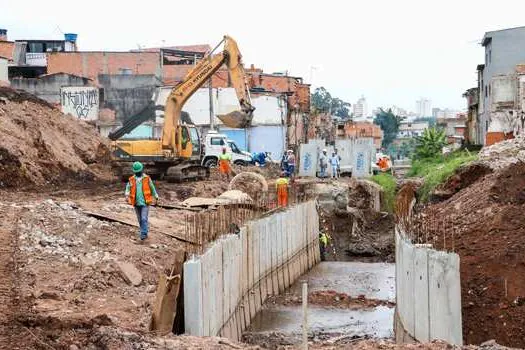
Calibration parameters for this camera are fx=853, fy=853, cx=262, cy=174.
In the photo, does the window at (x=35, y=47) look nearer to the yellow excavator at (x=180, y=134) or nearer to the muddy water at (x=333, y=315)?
the yellow excavator at (x=180, y=134)

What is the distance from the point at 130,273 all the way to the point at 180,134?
52.6 feet

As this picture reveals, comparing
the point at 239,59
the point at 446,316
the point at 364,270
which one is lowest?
the point at 364,270

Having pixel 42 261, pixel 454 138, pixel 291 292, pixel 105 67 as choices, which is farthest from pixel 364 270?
pixel 454 138

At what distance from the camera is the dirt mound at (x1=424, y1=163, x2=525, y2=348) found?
37.2 feet

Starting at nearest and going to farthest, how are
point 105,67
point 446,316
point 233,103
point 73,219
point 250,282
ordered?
point 446,316 < point 73,219 < point 250,282 < point 233,103 < point 105,67

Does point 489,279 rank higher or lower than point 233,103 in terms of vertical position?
lower

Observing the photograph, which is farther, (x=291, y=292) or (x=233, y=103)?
(x=233, y=103)

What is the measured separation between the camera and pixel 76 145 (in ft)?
99.9

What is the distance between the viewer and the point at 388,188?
38875mm

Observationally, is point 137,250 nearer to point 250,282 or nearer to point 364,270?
point 250,282

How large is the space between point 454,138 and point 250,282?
57.0 m

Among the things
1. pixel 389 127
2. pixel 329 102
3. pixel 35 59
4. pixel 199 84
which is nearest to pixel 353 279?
pixel 199 84

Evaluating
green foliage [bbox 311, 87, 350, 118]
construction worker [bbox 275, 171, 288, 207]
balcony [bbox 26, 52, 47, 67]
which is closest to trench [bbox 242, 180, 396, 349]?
construction worker [bbox 275, 171, 288, 207]

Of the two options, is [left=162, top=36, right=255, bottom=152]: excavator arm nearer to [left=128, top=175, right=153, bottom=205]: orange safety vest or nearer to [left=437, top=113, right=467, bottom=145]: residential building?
[left=128, top=175, right=153, bottom=205]: orange safety vest
